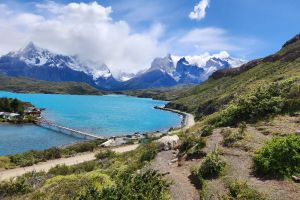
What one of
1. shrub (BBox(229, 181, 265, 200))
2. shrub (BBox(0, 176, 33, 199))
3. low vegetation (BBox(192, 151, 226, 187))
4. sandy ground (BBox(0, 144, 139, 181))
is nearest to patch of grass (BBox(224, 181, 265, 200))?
shrub (BBox(229, 181, 265, 200))

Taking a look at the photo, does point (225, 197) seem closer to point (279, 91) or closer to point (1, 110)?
point (279, 91)

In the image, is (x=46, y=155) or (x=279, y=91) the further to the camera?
(x=46, y=155)

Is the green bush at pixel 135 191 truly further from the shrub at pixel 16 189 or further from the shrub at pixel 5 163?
the shrub at pixel 5 163

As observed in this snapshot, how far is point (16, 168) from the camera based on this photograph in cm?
4612

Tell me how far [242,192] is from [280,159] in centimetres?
353

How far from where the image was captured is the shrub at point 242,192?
14890 mm

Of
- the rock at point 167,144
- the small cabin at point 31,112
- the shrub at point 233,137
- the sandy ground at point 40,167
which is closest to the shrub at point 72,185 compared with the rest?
the rock at point 167,144

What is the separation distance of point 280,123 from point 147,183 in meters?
14.6

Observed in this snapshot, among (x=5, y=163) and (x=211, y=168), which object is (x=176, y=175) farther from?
(x=5, y=163)

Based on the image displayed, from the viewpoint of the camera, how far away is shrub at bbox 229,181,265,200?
14890 mm

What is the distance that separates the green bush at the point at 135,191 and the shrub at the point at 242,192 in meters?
2.98

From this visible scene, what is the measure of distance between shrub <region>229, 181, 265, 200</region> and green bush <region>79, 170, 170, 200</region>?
298cm

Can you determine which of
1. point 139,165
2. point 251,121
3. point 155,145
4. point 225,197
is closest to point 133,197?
point 225,197

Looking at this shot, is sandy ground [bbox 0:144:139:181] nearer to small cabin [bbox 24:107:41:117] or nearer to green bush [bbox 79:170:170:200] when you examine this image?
green bush [bbox 79:170:170:200]
